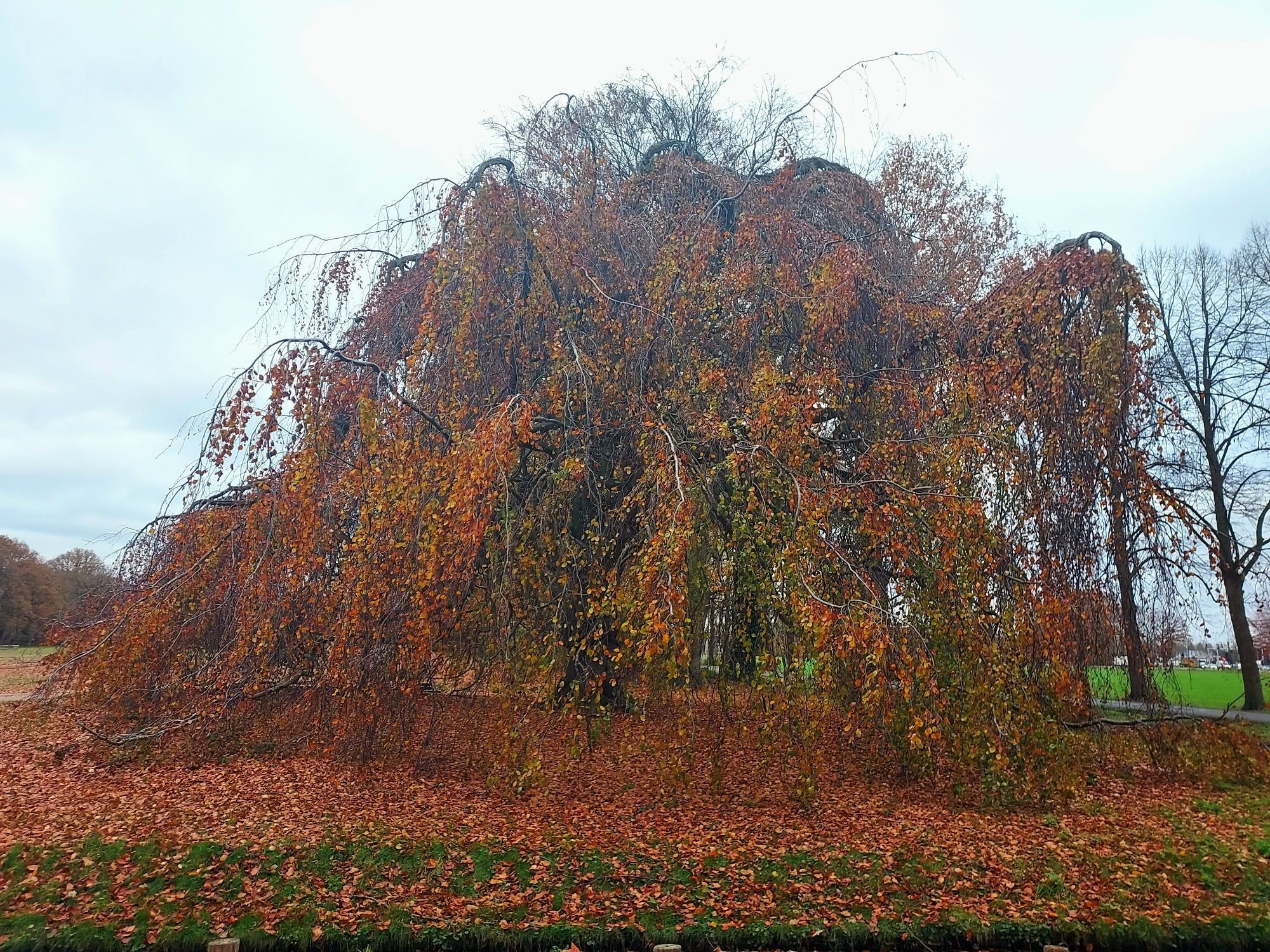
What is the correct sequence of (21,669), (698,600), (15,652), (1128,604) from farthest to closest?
(15,652)
(21,669)
(1128,604)
(698,600)

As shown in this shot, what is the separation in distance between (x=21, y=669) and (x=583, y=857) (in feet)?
45.4

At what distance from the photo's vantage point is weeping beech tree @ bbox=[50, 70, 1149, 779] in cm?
464

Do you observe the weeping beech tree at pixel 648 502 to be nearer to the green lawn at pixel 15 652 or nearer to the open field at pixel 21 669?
the open field at pixel 21 669

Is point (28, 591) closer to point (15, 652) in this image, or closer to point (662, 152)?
point (15, 652)

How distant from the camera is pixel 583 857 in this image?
171 inches

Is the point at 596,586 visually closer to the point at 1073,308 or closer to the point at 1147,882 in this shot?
the point at 1147,882

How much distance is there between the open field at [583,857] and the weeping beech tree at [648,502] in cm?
52

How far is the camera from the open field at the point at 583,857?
3.82m

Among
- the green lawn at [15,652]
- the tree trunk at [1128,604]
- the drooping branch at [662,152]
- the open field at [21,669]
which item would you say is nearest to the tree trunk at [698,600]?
the tree trunk at [1128,604]

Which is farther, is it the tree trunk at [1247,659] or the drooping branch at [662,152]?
the tree trunk at [1247,659]

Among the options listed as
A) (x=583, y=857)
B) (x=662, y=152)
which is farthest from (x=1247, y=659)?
(x=583, y=857)

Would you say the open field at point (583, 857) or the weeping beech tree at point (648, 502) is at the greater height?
the weeping beech tree at point (648, 502)

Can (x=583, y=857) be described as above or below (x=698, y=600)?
below

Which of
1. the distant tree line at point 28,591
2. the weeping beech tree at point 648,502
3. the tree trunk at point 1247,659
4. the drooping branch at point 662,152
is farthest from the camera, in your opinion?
the distant tree line at point 28,591
